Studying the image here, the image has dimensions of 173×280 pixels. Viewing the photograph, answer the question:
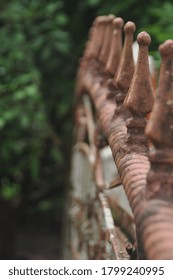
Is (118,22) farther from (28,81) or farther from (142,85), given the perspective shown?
(28,81)

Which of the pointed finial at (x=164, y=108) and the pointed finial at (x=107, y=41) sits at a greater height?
the pointed finial at (x=107, y=41)

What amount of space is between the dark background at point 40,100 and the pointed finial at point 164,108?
241 cm

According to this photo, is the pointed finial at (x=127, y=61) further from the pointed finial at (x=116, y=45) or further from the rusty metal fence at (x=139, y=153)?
the pointed finial at (x=116, y=45)

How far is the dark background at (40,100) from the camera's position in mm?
4551

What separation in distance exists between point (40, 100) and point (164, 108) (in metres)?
4.01

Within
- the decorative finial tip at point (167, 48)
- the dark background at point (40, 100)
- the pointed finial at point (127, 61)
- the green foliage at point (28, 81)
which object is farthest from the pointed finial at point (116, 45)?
the green foliage at point (28, 81)

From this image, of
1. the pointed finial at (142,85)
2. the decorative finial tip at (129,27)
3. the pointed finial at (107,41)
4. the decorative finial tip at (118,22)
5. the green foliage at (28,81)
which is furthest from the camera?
the green foliage at (28,81)

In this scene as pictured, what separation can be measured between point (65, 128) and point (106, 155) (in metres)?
2.96

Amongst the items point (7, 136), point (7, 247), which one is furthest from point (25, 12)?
point (7, 247)

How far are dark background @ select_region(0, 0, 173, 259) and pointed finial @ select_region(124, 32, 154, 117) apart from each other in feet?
6.93

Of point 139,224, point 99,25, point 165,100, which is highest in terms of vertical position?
point 99,25

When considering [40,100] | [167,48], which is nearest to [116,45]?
[167,48]
